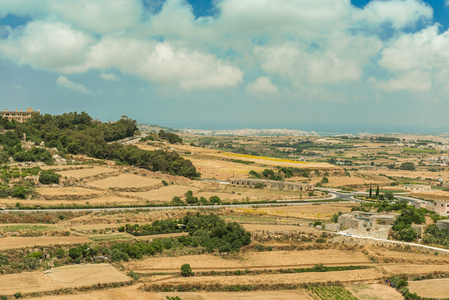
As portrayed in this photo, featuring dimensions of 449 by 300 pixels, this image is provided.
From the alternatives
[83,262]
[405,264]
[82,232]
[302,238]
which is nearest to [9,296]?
[83,262]

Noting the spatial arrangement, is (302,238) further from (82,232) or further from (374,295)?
(82,232)

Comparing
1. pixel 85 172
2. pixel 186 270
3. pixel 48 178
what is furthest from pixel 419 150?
pixel 186 270

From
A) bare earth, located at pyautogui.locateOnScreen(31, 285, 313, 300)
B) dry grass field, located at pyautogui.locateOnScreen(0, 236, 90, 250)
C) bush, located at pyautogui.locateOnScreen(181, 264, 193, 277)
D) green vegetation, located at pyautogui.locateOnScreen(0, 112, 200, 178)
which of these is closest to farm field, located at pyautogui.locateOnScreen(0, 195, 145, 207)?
dry grass field, located at pyautogui.locateOnScreen(0, 236, 90, 250)

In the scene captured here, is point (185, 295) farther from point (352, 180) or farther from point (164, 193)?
point (352, 180)

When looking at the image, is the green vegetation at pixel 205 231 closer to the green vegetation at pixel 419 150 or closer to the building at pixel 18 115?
the building at pixel 18 115

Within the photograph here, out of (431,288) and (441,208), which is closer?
(431,288)
